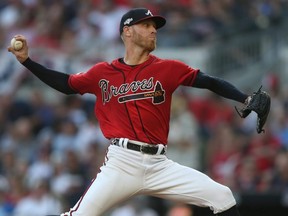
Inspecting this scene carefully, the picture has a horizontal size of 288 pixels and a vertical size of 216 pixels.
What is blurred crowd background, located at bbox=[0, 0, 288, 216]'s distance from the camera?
40.3 ft

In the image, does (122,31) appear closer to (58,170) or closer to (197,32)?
(58,170)

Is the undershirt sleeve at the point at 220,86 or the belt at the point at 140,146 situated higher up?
the undershirt sleeve at the point at 220,86

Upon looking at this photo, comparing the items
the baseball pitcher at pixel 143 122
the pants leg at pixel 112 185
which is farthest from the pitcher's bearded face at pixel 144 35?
the pants leg at pixel 112 185

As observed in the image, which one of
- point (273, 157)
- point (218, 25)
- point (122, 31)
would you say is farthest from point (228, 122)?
point (122, 31)

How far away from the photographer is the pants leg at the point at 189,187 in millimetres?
7418

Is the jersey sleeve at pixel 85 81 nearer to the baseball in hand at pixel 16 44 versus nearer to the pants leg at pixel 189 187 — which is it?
the baseball in hand at pixel 16 44

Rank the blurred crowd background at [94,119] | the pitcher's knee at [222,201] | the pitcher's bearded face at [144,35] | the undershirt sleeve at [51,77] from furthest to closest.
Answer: the blurred crowd background at [94,119], the undershirt sleeve at [51,77], the pitcher's bearded face at [144,35], the pitcher's knee at [222,201]

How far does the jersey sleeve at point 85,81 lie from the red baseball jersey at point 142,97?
100 mm

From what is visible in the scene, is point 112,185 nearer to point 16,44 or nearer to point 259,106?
point 259,106

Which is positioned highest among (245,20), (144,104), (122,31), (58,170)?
(245,20)

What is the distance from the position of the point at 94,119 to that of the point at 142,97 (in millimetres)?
6222

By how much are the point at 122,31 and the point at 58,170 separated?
5.54 metres

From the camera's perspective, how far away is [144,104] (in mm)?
7523

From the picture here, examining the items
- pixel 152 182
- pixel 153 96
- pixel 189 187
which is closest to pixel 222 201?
pixel 189 187
